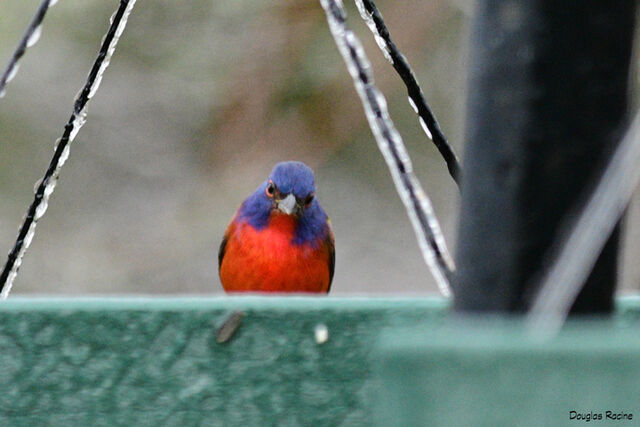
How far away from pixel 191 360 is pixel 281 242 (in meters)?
2.35

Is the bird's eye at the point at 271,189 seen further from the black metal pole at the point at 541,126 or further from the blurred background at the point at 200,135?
the black metal pole at the point at 541,126

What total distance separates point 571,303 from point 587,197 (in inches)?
5.1

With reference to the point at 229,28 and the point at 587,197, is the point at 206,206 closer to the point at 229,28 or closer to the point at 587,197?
the point at 229,28

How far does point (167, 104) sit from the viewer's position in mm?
7273

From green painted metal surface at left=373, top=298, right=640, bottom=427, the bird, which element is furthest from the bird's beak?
green painted metal surface at left=373, top=298, right=640, bottom=427

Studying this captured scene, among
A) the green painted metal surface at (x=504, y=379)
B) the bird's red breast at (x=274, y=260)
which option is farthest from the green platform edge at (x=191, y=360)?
the bird's red breast at (x=274, y=260)

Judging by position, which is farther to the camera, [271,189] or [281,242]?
[271,189]

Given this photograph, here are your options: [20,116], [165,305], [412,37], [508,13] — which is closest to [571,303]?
[508,13]

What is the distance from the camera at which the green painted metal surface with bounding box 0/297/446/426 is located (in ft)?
6.47

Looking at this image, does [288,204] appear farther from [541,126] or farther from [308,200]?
[541,126]

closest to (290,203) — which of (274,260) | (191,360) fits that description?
(274,260)

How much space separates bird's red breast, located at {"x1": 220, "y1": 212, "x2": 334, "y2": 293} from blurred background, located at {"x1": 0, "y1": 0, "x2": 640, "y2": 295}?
2.56 m

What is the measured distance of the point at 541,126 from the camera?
1291mm

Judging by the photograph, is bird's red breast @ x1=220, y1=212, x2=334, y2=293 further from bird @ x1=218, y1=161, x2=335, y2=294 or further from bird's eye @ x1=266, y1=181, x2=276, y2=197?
bird's eye @ x1=266, y1=181, x2=276, y2=197
